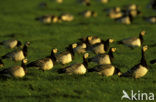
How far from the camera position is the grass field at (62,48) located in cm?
1459

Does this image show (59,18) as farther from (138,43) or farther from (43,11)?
(138,43)

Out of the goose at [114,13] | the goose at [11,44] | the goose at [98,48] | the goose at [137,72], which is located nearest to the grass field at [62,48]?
the goose at [137,72]

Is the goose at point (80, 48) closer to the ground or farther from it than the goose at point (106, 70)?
farther from it

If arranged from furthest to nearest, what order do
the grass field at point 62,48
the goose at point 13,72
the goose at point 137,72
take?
the goose at point 137,72 → the goose at point 13,72 → the grass field at point 62,48

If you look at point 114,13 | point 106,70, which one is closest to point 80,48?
point 106,70

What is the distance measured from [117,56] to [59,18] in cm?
1496

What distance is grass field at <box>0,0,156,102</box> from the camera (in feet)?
47.9

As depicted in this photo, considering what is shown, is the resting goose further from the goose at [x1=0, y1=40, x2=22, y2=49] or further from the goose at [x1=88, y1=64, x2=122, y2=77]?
the goose at [x1=88, y1=64, x2=122, y2=77]

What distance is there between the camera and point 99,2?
4906 centimetres

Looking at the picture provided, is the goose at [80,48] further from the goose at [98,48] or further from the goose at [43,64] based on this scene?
the goose at [43,64]

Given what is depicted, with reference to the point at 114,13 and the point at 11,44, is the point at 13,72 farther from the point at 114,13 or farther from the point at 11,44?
the point at 114,13

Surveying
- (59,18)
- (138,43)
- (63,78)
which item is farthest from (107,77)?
(59,18)

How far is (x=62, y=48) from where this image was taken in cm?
2441

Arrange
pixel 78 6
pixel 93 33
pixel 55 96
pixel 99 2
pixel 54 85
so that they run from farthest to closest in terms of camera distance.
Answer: pixel 99 2
pixel 78 6
pixel 93 33
pixel 54 85
pixel 55 96
